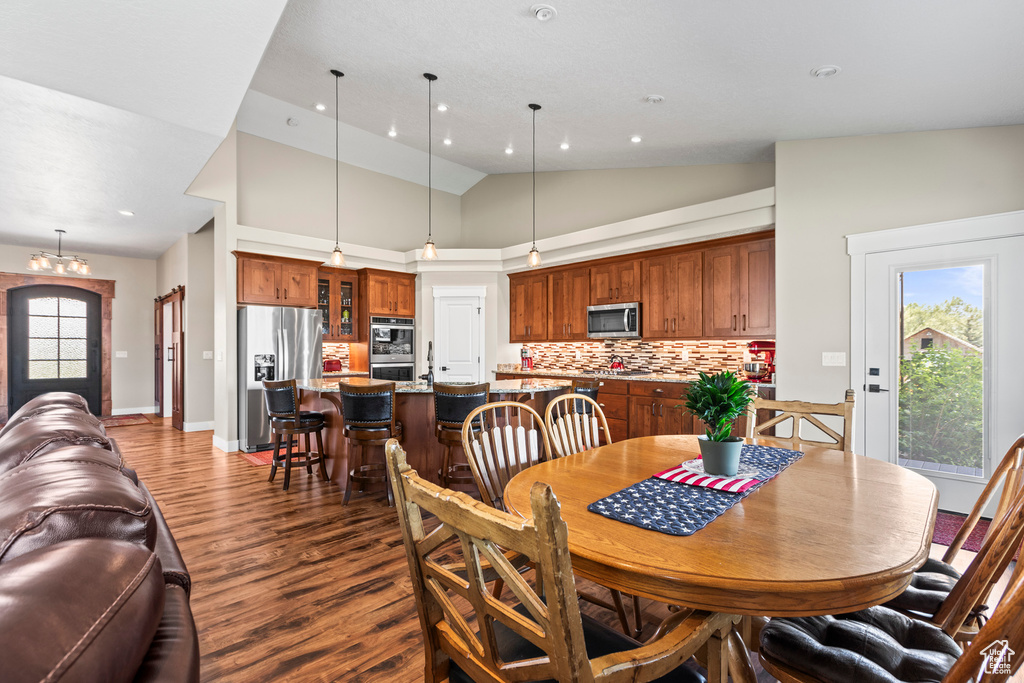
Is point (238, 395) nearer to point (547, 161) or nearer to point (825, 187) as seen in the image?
point (547, 161)

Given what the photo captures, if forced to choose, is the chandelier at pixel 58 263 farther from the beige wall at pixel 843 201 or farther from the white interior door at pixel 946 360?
the white interior door at pixel 946 360

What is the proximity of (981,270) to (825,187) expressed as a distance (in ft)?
4.11

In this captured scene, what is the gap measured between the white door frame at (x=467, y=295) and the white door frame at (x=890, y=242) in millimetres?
4675

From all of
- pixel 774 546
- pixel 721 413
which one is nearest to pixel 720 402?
pixel 721 413

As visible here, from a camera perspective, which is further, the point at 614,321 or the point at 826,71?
the point at 614,321

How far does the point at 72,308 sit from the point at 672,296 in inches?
390

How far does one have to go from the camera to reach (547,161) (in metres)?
6.28

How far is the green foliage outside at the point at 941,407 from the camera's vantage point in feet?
11.2

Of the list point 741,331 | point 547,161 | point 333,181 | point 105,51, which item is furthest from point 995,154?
point 333,181

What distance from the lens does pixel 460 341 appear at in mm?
7297

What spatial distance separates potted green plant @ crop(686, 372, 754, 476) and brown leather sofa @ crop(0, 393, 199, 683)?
1444 millimetres

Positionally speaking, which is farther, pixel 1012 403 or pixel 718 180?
pixel 718 180

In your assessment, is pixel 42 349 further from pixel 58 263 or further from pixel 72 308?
pixel 58 263

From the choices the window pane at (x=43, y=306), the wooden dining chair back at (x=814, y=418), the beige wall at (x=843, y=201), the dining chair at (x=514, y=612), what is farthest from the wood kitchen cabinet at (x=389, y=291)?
the dining chair at (x=514, y=612)
